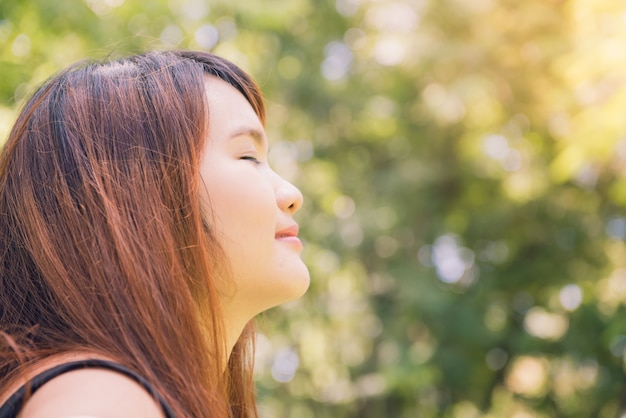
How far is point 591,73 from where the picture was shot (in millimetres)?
6312

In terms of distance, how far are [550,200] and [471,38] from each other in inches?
105

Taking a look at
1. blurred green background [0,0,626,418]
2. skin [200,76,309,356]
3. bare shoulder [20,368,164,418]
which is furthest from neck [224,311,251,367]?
blurred green background [0,0,626,418]

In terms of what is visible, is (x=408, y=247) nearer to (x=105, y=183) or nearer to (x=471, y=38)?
(x=471, y=38)

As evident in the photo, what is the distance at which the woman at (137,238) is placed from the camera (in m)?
1.24

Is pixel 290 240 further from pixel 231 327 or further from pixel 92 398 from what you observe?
pixel 92 398

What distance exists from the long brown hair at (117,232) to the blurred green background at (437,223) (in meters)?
8.22

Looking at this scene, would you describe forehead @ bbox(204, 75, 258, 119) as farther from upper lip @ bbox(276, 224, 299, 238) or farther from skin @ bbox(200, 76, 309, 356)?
upper lip @ bbox(276, 224, 299, 238)

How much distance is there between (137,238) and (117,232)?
37mm

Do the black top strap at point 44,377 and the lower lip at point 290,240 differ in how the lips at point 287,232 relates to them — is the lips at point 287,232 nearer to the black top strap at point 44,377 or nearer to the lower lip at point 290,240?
the lower lip at point 290,240

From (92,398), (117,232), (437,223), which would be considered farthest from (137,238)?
(437,223)

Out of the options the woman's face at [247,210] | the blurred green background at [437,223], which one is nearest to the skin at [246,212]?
the woman's face at [247,210]

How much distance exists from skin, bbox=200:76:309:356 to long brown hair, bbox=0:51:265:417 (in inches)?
1.5

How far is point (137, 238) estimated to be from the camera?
139cm

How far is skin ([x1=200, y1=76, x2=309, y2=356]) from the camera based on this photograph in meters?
1.57
